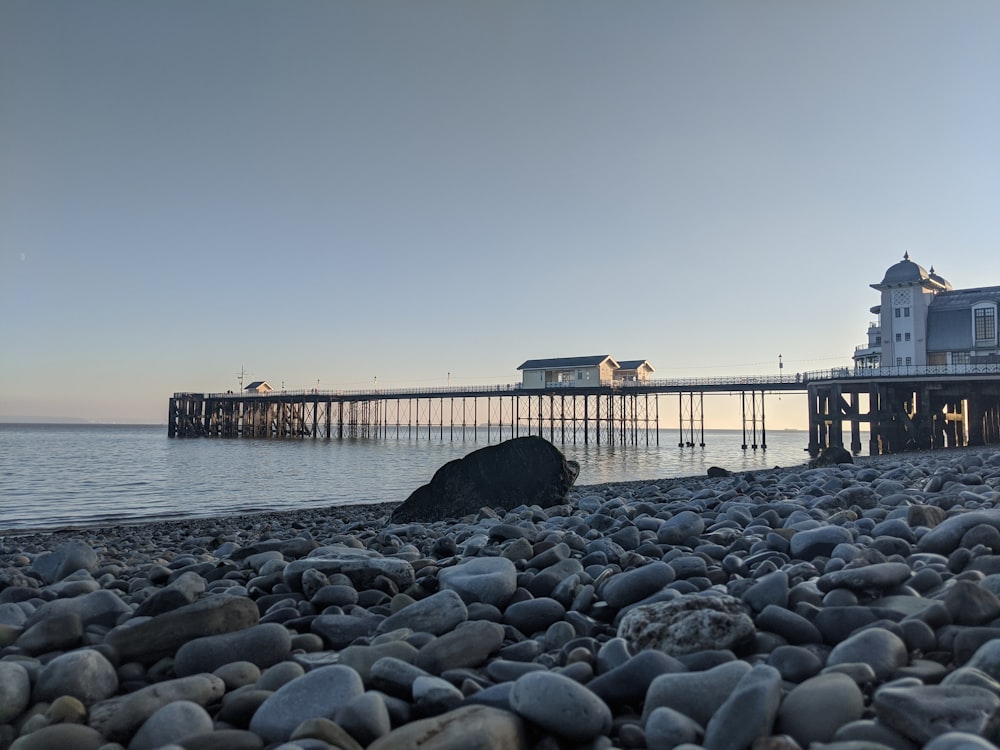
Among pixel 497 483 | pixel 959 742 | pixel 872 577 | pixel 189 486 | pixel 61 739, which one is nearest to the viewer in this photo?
pixel 959 742

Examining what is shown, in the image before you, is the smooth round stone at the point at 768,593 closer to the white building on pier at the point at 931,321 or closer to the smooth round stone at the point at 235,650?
the smooth round stone at the point at 235,650

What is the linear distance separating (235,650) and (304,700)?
76 cm

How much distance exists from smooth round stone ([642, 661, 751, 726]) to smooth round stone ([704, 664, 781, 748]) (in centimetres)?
7

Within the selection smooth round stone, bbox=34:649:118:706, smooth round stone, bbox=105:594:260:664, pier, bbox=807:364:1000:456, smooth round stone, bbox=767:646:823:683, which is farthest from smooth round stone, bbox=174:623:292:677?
pier, bbox=807:364:1000:456

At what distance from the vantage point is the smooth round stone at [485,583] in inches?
130

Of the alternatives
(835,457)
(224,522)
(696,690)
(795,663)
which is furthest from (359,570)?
(835,457)

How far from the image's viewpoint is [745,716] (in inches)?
66.7

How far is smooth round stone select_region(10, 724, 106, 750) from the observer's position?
203 cm

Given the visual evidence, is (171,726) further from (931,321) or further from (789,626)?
(931,321)

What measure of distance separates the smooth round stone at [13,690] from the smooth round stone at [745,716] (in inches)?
94.8

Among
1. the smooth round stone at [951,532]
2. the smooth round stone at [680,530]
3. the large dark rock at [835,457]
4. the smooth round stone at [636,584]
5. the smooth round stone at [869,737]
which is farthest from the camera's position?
the large dark rock at [835,457]

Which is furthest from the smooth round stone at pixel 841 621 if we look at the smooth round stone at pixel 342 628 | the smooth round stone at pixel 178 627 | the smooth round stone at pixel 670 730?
the smooth round stone at pixel 178 627

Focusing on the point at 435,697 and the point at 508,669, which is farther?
the point at 508,669

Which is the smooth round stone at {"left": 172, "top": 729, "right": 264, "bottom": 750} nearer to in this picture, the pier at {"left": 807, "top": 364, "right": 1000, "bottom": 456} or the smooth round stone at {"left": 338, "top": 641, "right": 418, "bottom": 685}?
the smooth round stone at {"left": 338, "top": 641, "right": 418, "bottom": 685}
